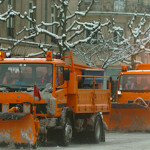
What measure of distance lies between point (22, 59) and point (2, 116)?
183cm

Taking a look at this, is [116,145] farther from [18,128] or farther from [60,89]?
[18,128]

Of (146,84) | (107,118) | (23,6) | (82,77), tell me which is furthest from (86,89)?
(23,6)

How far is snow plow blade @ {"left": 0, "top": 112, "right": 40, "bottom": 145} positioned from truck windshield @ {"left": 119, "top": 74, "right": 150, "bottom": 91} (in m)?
10.1

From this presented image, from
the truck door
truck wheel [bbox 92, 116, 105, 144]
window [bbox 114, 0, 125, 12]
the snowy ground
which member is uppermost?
window [bbox 114, 0, 125, 12]

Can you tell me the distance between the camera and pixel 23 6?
121 feet

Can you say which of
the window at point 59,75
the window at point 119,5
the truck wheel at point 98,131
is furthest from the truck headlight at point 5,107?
the window at point 119,5

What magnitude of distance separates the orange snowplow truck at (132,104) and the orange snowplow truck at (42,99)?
5.02 metres

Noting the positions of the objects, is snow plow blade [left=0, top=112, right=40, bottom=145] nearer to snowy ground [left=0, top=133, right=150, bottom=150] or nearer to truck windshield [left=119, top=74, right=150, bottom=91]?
snowy ground [left=0, top=133, right=150, bottom=150]

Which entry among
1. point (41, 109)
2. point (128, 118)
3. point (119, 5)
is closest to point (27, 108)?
point (41, 109)

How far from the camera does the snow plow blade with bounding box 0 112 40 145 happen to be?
581 inches

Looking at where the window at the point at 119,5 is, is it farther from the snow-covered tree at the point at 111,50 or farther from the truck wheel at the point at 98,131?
the truck wheel at the point at 98,131

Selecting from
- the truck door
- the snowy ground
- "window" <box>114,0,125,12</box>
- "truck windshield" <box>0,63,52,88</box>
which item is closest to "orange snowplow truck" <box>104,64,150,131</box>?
the snowy ground

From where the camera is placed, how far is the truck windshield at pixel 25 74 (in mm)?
15711

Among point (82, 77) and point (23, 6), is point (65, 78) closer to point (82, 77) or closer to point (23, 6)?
point (82, 77)
